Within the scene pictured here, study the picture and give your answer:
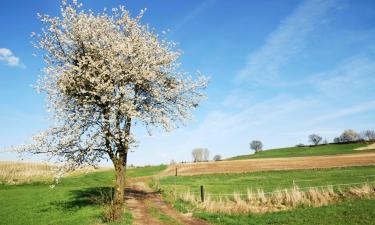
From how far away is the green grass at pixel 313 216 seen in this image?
24.6m

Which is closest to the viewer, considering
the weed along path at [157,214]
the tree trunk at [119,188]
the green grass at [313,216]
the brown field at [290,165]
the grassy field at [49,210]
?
the green grass at [313,216]

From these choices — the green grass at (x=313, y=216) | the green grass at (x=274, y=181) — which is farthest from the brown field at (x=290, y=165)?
the green grass at (x=313, y=216)

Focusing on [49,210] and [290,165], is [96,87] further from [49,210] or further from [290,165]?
[290,165]

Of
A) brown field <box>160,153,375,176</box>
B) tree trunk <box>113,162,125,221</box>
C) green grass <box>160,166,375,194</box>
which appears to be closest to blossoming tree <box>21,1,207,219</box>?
tree trunk <box>113,162,125,221</box>

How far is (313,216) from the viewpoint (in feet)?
88.3

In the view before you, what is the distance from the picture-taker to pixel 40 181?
225 feet

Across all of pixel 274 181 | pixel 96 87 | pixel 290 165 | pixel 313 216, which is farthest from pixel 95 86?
pixel 290 165

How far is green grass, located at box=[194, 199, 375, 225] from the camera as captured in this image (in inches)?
969

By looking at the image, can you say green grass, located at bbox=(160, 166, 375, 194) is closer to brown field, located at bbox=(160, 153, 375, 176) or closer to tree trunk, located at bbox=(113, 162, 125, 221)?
brown field, located at bbox=(160, 153, 375, 176)

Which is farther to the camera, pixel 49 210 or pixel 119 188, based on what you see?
pixel 49 210

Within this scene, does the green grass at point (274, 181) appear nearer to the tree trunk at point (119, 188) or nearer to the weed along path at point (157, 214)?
the weed along path at point (157, 214)

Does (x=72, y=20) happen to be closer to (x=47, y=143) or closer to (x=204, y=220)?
(x=47, y=143)

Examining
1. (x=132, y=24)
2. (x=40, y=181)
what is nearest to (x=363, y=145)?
(x=40, y=181)

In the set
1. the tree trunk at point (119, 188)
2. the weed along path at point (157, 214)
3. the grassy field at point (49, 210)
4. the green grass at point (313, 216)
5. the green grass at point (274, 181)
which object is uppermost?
the tree trunk at point (119, 188)
